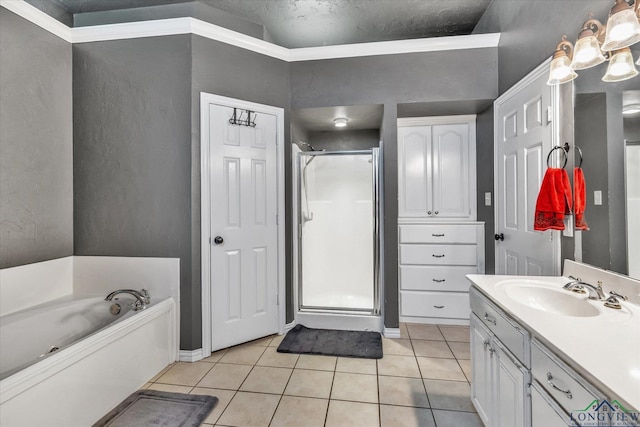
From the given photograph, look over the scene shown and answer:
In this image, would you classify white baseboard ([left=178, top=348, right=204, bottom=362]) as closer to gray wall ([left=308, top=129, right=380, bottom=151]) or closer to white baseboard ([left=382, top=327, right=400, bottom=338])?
white baseboard ([left=382, top=327, right=400, bottom=338])

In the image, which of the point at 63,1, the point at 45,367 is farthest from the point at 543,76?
the point at 63,1

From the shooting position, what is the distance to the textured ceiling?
8.18 feet

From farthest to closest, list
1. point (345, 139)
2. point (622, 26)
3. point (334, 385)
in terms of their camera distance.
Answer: point (345, 139) < point (334, 385) < point (622, 26)

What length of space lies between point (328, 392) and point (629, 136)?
6.70 ft

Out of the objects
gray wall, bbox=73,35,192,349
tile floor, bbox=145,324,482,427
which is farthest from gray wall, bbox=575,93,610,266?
gray wall, bbox=73,35,192,349

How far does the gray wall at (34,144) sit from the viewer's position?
1.97m

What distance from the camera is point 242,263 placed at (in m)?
2.53

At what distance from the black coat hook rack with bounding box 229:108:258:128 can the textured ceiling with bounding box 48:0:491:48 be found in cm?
91

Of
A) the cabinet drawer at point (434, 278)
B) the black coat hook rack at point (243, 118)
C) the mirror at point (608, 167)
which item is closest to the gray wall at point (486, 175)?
the cabinet drawer at point (434, 278)

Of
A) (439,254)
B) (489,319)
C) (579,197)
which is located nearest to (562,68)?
(579,197)

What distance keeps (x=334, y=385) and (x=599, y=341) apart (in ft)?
4.99

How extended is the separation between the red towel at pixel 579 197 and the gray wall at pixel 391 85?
1.30 meters

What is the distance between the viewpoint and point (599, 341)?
0.89 metres

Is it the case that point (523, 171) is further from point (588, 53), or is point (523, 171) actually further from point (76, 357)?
point (76, 357)
